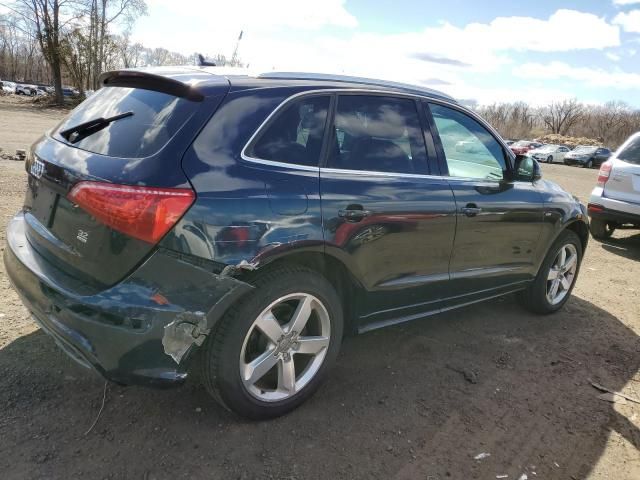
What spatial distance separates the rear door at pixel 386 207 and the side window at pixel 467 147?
0.21 m

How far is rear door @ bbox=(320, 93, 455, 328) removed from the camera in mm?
2850

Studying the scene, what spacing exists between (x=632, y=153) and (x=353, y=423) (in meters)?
6.95

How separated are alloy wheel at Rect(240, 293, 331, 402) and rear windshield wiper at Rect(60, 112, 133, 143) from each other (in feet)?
4.12

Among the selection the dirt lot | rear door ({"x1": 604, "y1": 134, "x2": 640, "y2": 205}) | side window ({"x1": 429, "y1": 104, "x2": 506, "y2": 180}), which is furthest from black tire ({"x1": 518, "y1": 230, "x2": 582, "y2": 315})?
rear door ({"x1": 604, "y1": 134, "x2": 640, "y2": 205})

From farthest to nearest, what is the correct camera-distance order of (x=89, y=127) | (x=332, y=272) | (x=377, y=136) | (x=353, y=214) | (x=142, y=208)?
1. (x=377, y=136)
2. (x=332, y=272)
3. (x=353, y=214)
4. (x=89, y=127)
5. (x=142, y=208)

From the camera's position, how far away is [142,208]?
2.23 m

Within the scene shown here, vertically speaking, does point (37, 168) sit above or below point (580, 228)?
above

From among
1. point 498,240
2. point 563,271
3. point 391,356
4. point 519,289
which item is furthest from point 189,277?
point 563,271

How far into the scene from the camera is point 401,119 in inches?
131

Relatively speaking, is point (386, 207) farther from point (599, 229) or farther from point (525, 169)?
point (599, 229)

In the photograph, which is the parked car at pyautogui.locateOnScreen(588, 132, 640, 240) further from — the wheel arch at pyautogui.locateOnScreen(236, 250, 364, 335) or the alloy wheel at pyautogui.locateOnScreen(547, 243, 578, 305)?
the wheel arch at pyautogui.locateOnScreen(236, 250, 364, 335)

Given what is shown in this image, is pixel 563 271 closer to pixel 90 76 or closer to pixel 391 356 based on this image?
pixel 391 356

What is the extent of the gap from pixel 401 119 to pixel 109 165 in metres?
1.84

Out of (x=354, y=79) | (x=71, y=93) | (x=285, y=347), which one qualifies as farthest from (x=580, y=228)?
(x=71, y=93)
